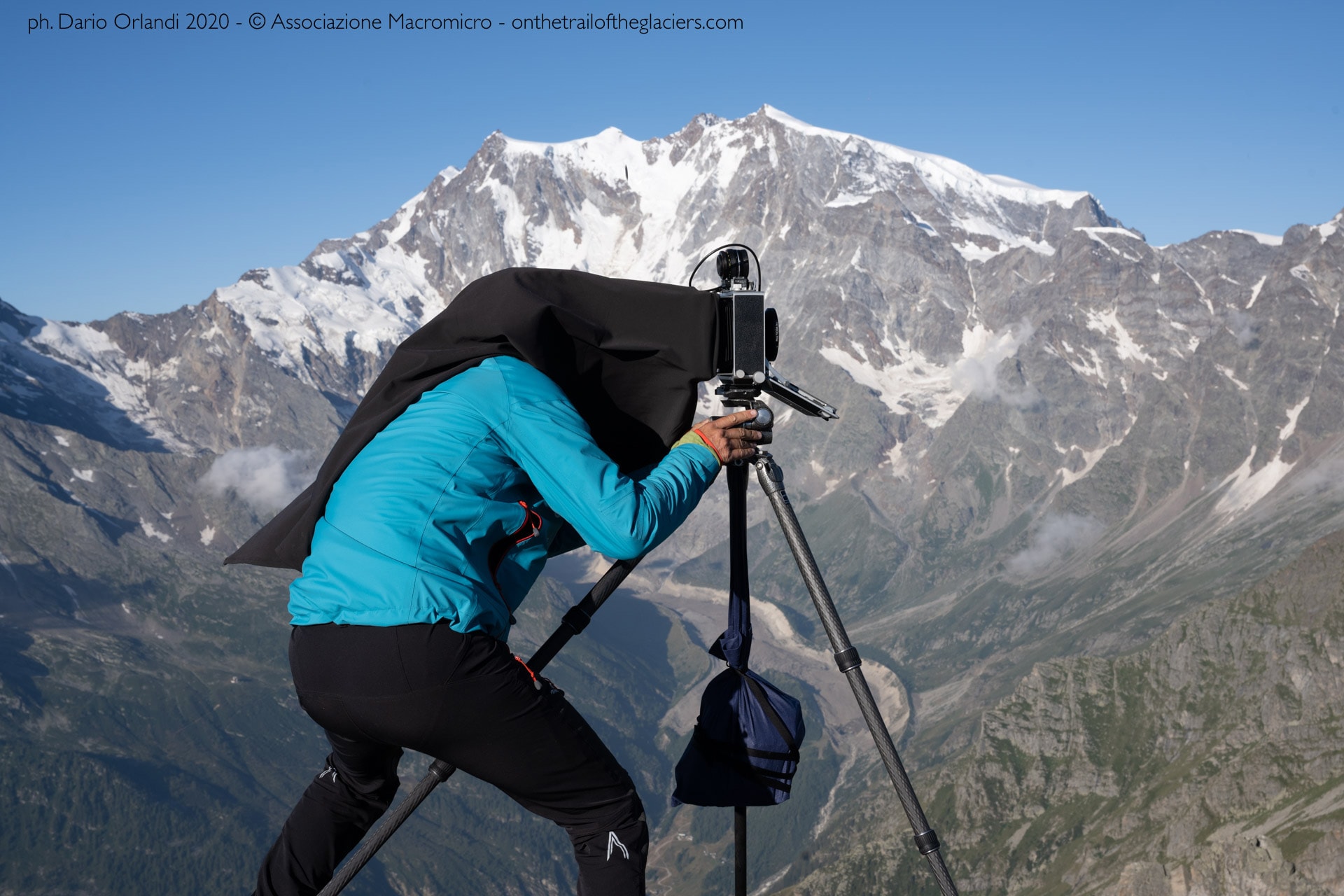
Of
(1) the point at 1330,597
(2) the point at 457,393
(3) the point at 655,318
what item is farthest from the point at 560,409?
(1) the point at 1330,597

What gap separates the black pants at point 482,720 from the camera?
4348mm

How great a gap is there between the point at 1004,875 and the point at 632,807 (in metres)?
213

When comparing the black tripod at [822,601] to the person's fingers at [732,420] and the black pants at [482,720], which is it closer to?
the person's fingers at [732,420]

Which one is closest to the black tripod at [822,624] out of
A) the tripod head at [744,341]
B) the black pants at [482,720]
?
the tripod head at [744,341]

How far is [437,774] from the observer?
5.36 meters

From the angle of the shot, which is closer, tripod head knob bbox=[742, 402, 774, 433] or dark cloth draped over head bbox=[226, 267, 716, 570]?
dark cloth draped over head bbox=[226, 267, 716, 570]

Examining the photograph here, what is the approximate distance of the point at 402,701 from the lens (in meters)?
4.36

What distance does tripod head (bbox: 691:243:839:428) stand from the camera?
554 centimetres

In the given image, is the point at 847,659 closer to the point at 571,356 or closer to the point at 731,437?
the point at 731,437

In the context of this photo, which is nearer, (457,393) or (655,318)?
(457,393)

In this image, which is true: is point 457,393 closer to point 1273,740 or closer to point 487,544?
point 487,544

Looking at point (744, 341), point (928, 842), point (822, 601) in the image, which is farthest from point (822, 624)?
point (744, 341)

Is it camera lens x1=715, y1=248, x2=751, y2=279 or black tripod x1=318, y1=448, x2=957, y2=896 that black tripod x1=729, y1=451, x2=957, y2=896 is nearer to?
black tripod x1=318, y1=448, x2=957, y2=896

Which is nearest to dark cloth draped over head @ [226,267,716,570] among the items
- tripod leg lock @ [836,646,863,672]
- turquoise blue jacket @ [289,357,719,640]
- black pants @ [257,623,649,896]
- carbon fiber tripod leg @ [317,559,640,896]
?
turquoise blue jacket @ [289,357,719,640]
